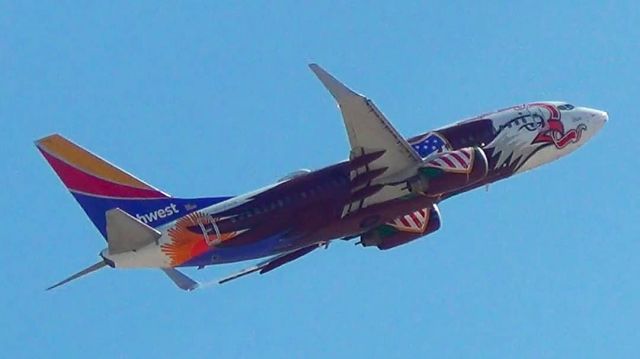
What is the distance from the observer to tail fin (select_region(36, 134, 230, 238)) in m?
68.1

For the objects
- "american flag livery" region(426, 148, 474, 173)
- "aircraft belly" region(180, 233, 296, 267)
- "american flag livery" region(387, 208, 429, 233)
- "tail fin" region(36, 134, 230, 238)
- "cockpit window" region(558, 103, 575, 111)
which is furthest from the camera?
"cockpit window" region(558, 103, 575, 111)

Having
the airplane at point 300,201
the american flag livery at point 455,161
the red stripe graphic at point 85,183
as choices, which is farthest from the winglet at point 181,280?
the american flag livery at point 455,161

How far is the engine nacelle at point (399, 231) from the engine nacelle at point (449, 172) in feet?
12.6

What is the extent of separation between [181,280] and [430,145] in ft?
47.2

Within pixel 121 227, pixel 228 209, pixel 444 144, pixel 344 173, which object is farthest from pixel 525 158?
pixel 121 227

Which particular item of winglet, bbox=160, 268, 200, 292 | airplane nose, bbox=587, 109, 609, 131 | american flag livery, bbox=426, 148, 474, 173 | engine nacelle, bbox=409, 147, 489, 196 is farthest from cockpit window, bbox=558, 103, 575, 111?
winglet, bbox=160, 268, 200, 292

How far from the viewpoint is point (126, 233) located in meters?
63.3

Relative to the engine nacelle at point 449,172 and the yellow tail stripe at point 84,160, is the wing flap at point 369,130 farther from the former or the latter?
the yellow tail stripe at point 84,160

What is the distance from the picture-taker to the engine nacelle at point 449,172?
230ft

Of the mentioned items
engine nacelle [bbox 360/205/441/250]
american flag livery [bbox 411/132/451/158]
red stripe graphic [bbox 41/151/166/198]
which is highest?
red stripe graphic [bbox 41/151/166/198]

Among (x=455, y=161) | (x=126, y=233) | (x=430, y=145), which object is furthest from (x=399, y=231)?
(x=126, y=233)

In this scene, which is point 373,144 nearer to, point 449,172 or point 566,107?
point 449,172

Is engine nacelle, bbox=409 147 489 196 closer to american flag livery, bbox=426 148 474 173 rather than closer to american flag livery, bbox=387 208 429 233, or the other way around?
american flag livery, bbox=426 148 474 173

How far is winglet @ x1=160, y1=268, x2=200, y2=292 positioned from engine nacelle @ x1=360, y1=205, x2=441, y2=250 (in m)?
9.45
